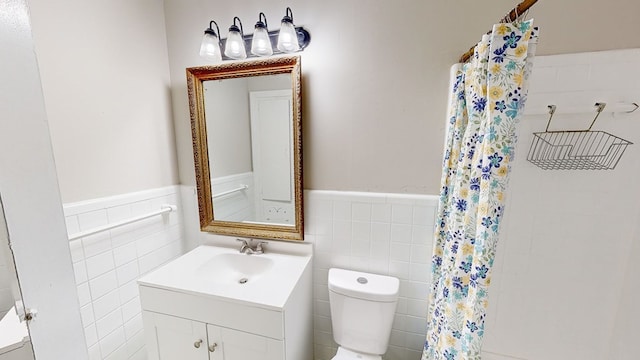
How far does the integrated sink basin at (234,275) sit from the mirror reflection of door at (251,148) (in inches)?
8.5

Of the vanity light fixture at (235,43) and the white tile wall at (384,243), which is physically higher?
the vanity light fixture at (235,43)

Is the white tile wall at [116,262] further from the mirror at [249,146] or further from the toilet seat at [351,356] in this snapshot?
the toilet seat at [351,356]

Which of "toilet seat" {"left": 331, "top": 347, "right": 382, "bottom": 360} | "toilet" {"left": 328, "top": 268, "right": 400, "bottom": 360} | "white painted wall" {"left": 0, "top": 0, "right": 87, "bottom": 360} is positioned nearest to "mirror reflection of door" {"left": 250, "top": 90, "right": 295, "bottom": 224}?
"toilet" {"left": 328, "top": 268, "right": 400, "bottom": 360}

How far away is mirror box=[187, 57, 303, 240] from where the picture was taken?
137cm

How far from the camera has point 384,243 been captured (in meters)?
1.36

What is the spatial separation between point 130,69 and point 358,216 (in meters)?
1.47

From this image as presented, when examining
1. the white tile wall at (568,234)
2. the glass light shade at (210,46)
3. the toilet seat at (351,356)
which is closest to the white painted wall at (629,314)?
the white tile wall at (568,234)

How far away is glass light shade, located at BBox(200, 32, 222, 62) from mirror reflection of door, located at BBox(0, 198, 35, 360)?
3.99 ft

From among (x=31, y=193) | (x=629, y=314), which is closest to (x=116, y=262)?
(x=31, y=193)

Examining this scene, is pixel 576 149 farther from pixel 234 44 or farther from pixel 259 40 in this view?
pixel 234 44

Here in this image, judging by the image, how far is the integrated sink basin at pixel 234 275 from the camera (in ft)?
3.60

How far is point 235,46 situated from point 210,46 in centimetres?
15

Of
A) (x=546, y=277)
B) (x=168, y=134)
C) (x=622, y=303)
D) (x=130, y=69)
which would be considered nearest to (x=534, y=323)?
(x=546, y=277)

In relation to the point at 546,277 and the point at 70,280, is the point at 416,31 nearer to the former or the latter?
the point at 546,277
